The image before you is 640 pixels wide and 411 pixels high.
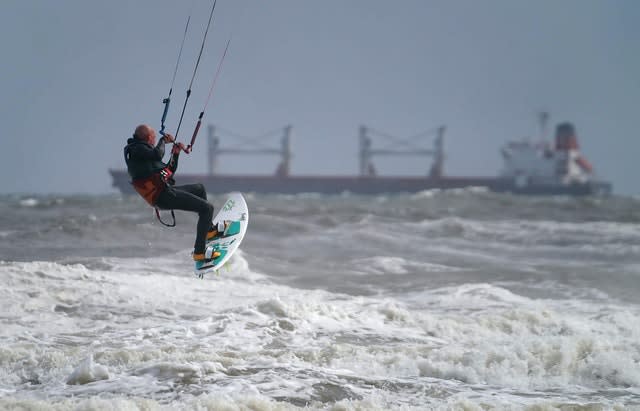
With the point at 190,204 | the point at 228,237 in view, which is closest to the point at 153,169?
the point at 190,204

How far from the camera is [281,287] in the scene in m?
10.4

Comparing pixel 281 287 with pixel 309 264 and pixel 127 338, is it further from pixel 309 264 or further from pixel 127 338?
pixel 127 338

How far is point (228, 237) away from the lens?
7.32 metres

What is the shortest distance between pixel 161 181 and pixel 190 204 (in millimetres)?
410

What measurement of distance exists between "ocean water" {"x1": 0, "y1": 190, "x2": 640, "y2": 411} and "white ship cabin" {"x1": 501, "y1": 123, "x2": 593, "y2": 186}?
66036mm

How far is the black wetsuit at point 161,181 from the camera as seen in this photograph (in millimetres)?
6137

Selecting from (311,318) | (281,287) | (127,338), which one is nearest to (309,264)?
(281,287)

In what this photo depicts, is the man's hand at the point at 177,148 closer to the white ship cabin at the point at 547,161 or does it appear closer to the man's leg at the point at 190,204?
the man's leg at the point at 190,204

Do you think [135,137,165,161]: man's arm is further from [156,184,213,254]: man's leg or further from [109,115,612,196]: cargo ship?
[109,115,612,196]: cargo ship

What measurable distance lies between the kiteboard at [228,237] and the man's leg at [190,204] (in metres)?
0.16

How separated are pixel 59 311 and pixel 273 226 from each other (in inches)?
454

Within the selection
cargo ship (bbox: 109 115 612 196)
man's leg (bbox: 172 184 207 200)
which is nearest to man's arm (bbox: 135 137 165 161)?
man's leg (bbox: 172 184 207 200)

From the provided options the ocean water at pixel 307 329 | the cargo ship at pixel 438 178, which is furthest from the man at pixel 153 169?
the cargo ship at pixel 438 178

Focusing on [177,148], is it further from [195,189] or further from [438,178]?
[438,178]
